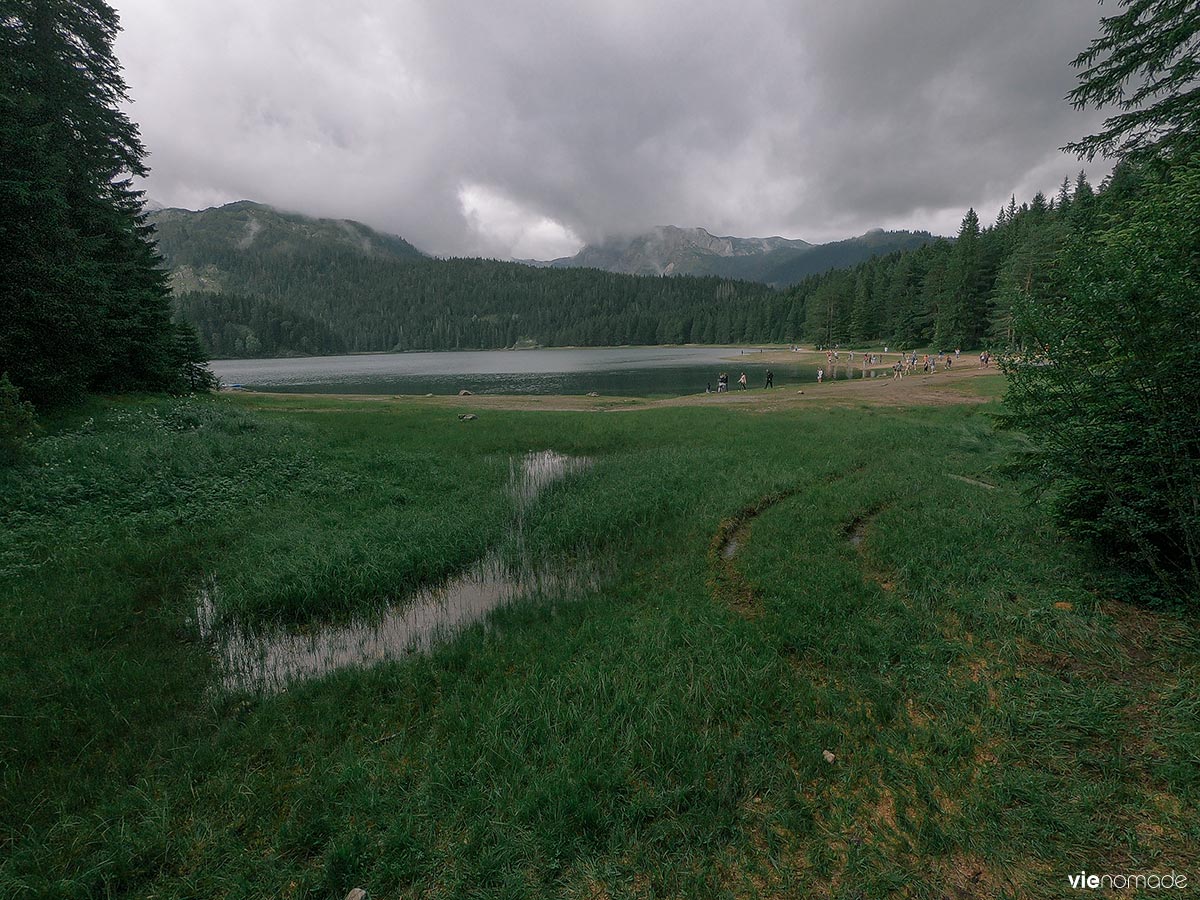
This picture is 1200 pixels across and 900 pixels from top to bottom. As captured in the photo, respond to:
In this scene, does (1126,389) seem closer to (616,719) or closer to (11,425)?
(616,719)

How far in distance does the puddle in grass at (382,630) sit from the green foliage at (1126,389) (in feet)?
24.0

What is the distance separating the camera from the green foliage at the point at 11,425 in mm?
10508

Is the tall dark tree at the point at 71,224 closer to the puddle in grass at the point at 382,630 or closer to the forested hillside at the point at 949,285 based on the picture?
the puddle in grass at the point at 382,630

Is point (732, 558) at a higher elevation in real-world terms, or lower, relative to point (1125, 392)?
lower

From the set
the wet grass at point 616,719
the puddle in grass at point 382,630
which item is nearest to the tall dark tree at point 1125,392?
the wet grass at point 616,719

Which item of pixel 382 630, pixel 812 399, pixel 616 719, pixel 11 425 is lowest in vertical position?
pixel 382 630

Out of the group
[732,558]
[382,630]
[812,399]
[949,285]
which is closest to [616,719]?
[382,630]

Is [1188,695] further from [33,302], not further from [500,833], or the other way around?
[33,302]

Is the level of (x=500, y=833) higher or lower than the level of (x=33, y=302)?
lower

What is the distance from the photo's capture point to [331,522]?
37.7 ft

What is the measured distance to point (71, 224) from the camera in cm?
1950

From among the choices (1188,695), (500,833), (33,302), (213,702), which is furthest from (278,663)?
(33,302)

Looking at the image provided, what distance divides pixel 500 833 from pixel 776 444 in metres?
16.0

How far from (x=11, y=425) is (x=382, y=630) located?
1051 centimetres
